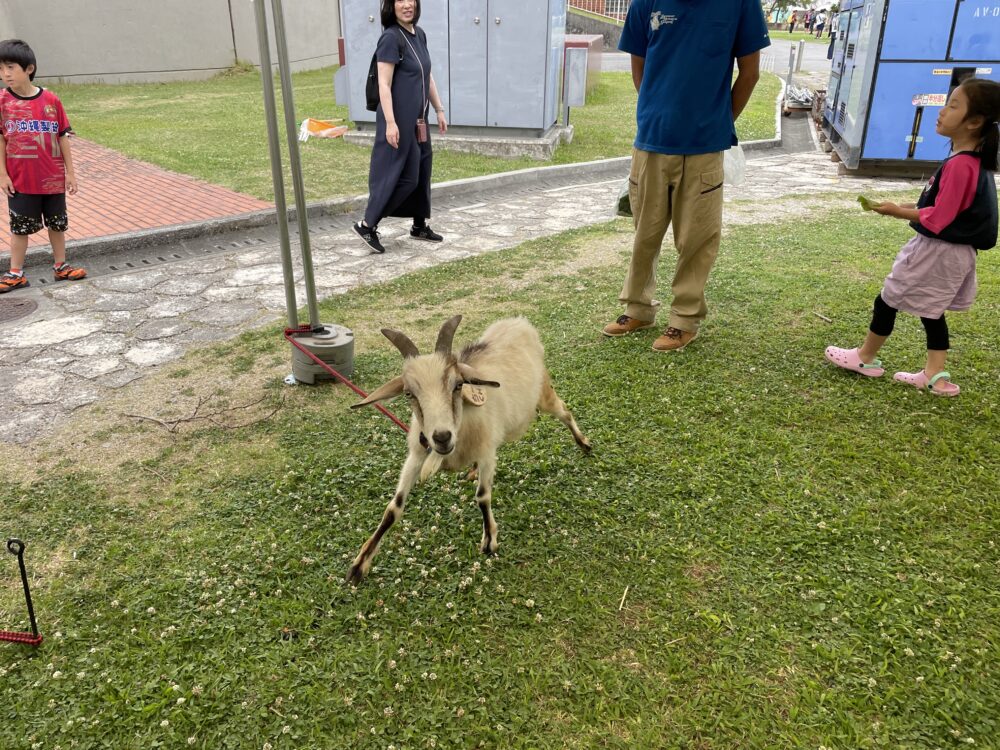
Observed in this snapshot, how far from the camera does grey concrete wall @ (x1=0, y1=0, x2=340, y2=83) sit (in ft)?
53.8

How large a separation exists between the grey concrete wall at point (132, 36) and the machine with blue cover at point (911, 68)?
1309 cm

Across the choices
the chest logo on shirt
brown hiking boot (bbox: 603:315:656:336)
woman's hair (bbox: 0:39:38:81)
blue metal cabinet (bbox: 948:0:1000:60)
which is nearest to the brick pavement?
woman's hair (bbox: 0:39:38:81)

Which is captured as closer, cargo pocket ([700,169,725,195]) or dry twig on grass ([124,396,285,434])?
dry twig on grass ([124,396,285,434])

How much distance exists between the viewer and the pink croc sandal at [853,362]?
4.53 metres

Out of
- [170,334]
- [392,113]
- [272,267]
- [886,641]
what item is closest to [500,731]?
[886,641]

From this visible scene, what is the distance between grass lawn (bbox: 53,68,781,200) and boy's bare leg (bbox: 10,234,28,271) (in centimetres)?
305

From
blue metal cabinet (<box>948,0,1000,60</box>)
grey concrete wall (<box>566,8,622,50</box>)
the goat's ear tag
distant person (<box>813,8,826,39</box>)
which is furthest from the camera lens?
distant person (<box>813,8,826,39</box>)

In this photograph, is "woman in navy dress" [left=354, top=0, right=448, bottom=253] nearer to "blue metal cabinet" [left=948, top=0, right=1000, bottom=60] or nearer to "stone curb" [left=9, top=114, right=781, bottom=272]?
"stone curb" [left=9, top=114, right=781, bottom=272]

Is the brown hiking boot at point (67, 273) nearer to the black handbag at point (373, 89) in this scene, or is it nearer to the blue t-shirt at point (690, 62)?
the black handbag at point (373, 89)

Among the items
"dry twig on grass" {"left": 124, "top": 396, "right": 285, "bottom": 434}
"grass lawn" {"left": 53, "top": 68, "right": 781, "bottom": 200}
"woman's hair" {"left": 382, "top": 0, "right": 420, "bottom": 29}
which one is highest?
"woman's hair" {"left": 382, "top": 0, "right": 420, "bottom": 29}

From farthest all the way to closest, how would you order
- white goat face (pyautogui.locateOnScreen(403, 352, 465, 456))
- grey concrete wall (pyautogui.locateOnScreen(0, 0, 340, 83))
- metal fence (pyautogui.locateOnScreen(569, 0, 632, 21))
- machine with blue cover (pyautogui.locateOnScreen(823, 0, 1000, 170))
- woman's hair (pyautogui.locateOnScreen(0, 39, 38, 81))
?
metal fence (pyautogui.locateOnScreen(569, 0, 632, 21)) < grey concrete wall (pyautogui.locateOnScreen(0, 0, 340, 83)) < machine with blue cover (pyautogui.locateOnScreen(823, 0, 1000, 170)) < woman's hair (pyautogui.locateOnScreen(0, 39, 38, 81)) < white goat face (pyautogui.locateOnScreen(403, 352, 465, 456))

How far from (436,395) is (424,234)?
16.8 ft

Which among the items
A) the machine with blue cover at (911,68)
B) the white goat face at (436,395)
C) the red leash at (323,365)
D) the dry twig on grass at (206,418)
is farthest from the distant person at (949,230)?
the machine with blue cover at (911,68)

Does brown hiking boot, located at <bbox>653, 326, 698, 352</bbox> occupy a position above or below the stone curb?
below
